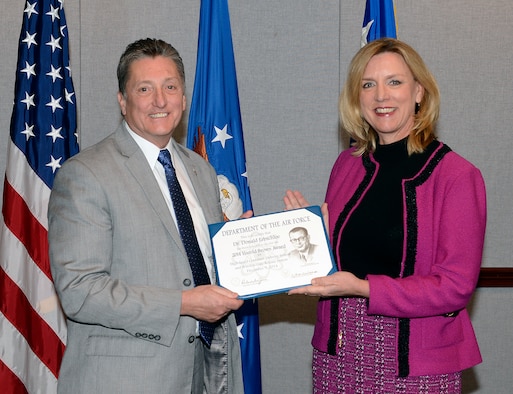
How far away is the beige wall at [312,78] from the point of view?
4738 mm

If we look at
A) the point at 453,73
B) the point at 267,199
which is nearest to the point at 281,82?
the point at 267,199

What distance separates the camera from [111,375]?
8.16 feet

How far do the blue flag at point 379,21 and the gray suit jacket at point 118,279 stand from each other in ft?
6.74

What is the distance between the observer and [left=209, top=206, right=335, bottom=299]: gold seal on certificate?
2.64m

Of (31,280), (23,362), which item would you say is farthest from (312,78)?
(23,362)

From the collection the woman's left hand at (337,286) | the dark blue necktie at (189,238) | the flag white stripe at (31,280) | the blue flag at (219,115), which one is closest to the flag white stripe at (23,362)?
the flag white stripe at (31,280)

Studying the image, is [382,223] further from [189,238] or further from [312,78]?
[312,78]

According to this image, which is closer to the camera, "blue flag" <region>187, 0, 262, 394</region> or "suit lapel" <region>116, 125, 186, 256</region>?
"suit lapel" <region>116, 125, 186, 256</region>

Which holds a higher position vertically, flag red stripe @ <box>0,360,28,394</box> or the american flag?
the american flag

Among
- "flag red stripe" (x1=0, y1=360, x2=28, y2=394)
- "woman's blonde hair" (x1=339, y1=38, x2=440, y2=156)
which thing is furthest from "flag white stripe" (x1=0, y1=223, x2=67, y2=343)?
"woman's blonde hair" (x1=339, y1=38, x2=440, y2=156)

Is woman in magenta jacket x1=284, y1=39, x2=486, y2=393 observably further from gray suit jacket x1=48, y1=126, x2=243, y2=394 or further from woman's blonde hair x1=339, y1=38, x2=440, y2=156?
gray suit jacket x1=48, y1=126, x2=243, y2=394

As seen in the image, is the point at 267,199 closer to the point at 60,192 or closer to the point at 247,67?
the point at 247,67

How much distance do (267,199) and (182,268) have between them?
92.7 inches

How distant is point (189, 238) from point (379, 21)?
2128 mm
